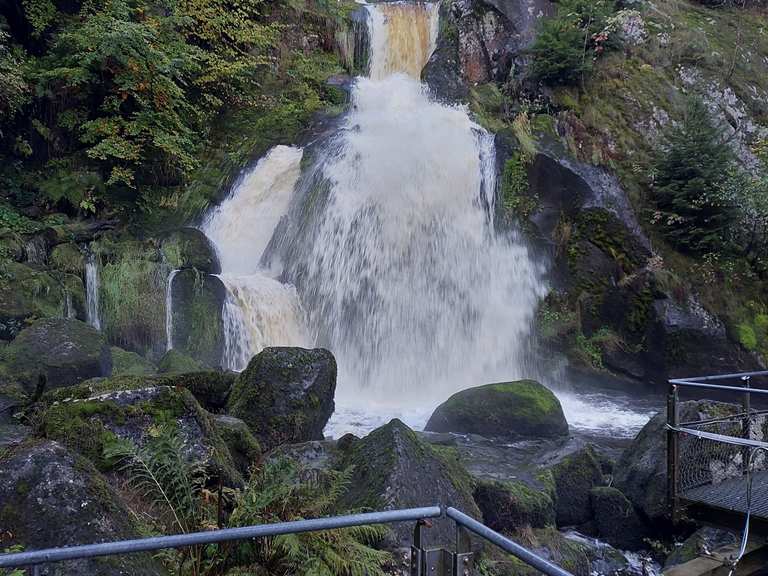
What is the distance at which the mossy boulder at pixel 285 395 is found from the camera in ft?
24.4

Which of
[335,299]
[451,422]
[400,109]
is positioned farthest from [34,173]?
[451,422]

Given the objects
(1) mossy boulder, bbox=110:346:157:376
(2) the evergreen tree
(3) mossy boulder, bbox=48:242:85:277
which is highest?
(2) the evergreen tree

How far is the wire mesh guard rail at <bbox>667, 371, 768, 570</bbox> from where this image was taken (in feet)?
18.6

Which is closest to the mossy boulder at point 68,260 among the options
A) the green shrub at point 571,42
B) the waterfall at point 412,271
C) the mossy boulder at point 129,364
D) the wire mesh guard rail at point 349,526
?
the mossy boulder at point 129,364

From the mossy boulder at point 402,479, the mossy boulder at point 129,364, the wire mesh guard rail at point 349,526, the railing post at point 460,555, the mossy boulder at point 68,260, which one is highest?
the mossy boulder at point 68,260

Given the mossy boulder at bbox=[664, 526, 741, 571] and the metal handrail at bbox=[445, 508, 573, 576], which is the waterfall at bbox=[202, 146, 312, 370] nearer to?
the mossy boulder at bbox=[664, 526, 741, 571]

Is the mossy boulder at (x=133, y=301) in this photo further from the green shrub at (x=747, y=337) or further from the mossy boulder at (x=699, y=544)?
the green shrub at (x=747, y=337)

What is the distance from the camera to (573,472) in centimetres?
739

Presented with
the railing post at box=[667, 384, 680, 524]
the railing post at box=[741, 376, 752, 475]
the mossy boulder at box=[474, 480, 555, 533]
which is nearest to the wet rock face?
the railing post at box=[741, 376, 752, 475]

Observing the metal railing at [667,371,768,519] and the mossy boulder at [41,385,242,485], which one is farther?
the metal railing at [667,371,768,519]

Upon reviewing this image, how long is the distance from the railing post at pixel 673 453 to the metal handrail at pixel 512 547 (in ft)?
13.9

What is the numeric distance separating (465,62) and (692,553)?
17236 millimetres

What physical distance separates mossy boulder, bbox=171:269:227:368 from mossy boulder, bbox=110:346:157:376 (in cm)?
104

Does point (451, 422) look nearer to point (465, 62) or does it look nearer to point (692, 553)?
point (692, 553)
